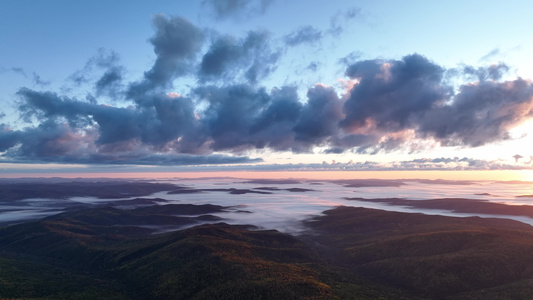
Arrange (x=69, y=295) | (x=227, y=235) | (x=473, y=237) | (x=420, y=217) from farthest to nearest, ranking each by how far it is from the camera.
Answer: (x=420, y=217)
(x=227, y=235)
(x=473, y=237)
(x=69, y=295)

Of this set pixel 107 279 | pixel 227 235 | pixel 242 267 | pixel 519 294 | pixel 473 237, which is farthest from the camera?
pixel 227 235

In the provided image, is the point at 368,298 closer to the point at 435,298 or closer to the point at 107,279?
the point at 435,298

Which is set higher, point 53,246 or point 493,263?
point 493,263

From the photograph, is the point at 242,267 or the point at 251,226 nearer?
the point at 242,267

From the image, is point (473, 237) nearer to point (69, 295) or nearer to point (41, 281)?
point (69, 295)

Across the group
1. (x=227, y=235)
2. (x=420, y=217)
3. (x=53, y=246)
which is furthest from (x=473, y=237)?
(x=53, y=246)

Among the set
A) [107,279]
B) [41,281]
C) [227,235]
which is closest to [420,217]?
[227,235]
